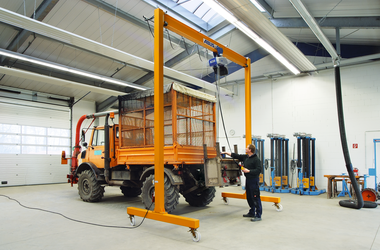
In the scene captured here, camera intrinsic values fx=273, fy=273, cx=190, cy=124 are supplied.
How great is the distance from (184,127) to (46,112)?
1190 cm

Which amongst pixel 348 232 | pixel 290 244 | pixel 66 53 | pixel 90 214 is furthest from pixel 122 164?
pixel 66 53

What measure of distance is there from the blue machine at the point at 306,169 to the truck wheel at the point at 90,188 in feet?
24.9

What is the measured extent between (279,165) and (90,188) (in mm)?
7975

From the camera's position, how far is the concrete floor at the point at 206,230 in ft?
14.4

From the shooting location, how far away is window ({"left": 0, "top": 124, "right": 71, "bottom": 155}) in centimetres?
1395

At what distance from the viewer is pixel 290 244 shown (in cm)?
437

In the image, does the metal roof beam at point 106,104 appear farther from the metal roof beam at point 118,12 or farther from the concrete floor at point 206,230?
the concrete floor at point 206,230

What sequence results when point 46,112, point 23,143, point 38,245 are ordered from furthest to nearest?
1. point 46,112
2. point 23,143
3. point 38,245

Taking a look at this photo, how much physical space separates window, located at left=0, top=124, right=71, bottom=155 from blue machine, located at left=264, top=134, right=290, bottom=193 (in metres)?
11.9

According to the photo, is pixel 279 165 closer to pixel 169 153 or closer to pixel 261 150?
pixel 261 150

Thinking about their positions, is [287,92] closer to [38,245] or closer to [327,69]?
[327,69]

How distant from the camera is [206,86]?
45.2ft

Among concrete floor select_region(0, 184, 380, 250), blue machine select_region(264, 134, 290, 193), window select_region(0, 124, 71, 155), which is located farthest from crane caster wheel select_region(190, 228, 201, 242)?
window select_region(0, 124, 71, 155)

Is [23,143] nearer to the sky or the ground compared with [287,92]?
nearer to the ground
